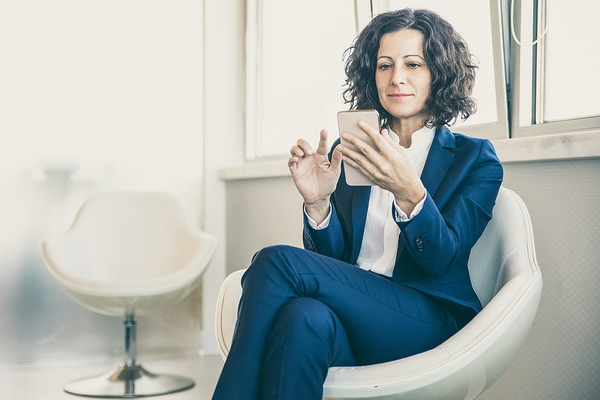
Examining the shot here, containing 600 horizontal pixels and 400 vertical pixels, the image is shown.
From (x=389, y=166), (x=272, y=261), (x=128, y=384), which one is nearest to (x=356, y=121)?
(x=389, y=166)

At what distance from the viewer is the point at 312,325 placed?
3.53 ft

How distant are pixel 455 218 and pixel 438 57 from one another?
475mm

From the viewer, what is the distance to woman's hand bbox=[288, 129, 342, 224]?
137 cm

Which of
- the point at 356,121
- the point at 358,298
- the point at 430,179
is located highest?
the point at 356,121

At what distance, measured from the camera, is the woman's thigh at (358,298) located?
1.16 meters

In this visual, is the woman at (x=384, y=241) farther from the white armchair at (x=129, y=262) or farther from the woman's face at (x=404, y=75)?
the white armchair at (x=129, y=262)

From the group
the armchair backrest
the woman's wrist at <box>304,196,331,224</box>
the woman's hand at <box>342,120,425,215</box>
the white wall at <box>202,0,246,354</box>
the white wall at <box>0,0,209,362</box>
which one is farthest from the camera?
the white wall at <box>202,0,246,354</box>

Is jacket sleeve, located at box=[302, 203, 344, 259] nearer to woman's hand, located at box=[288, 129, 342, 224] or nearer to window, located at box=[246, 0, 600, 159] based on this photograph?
woman's hand, located at box=[288, 129, 342, 224]

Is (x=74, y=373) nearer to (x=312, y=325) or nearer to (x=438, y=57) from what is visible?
(x=312, y=325)

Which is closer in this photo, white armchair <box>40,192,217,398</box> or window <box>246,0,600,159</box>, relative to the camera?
window <box>246,0,600,159</box>

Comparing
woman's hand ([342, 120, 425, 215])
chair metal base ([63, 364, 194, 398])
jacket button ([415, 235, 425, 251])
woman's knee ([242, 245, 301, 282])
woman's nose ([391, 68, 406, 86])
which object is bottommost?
chair metal base ([63, 364, 194, 398])

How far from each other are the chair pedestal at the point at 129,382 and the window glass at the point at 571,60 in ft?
6.32

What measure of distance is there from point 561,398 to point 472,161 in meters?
0.69

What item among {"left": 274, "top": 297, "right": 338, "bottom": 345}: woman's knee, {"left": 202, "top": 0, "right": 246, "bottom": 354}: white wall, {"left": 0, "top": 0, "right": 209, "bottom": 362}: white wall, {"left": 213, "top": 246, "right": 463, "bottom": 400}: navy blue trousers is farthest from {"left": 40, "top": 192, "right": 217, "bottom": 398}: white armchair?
{"left": 274, "top": 297, "right": 338, "bottom": 345}: woman's knee
